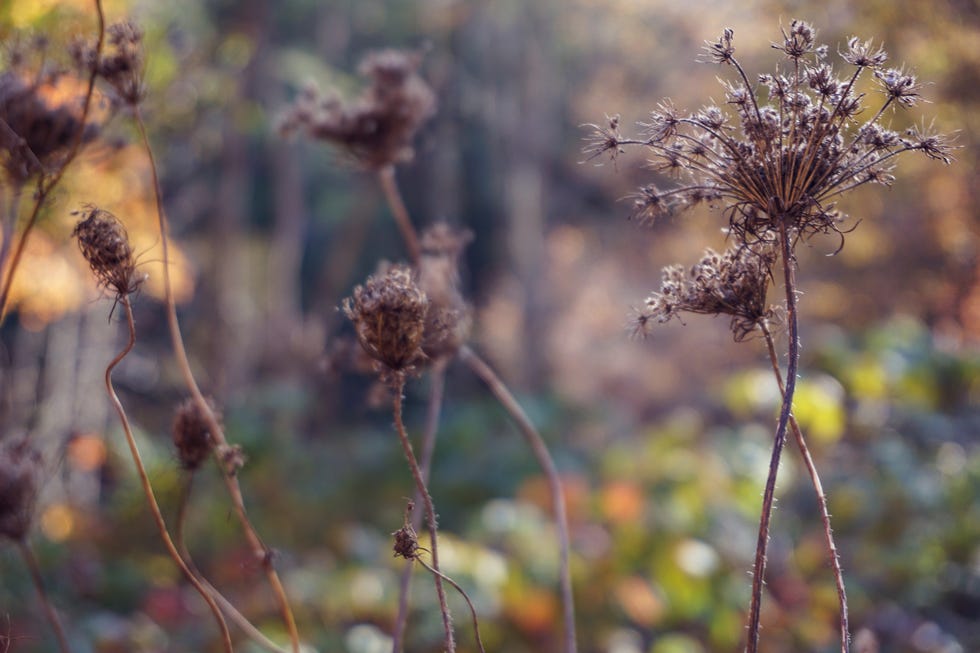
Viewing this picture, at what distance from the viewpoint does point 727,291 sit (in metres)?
1.77

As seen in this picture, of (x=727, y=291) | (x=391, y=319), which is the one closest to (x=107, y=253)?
(x=391, y=319)

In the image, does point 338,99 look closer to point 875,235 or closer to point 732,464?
point 732,464

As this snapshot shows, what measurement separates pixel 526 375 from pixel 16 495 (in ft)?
48.2

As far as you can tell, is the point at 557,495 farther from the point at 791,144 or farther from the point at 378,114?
the point at 378,114

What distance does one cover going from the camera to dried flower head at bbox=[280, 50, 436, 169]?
307 cm

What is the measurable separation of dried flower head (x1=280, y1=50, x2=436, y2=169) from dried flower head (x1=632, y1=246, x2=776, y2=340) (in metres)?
1.50

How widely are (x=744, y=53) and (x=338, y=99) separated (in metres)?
9.20

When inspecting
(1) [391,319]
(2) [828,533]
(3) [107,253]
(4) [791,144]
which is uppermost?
(4) [791,144]

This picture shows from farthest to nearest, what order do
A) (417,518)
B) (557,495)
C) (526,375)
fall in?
1. (526,375)
2. (417,518)
3. (557,495)

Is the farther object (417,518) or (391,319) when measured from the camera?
(417,518)

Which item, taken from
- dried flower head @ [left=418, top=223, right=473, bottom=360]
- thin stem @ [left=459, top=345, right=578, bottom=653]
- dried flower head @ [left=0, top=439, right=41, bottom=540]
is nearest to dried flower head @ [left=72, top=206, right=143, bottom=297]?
dried flower head @ [left=0, top=439, right=41, bottom=540]

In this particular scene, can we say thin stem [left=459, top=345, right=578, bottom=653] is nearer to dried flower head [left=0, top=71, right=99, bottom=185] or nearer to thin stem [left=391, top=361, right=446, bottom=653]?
thin stem [left=391, top=361, right=446, bottom=653]

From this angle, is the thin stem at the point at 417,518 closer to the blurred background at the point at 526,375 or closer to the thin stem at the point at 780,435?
the blurred background at the point at 526,375

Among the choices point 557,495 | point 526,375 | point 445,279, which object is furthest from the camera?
point 526,375
